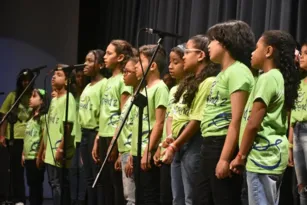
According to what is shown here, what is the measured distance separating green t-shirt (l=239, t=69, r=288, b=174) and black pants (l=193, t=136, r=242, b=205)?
0.17 m

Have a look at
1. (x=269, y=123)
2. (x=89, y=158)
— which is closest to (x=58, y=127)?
(x=89, y=158)

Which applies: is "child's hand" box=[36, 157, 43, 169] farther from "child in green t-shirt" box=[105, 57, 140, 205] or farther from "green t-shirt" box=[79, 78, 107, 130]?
"child in green t-shirt" box=[105, 57, 140, 205]

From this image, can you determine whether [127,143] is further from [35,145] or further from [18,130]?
[18,130]

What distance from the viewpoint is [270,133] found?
2703mm

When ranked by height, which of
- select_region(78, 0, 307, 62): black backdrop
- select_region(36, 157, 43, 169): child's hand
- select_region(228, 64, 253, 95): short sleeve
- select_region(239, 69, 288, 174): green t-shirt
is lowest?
select_region(36, 157, 43, 169): child's hand

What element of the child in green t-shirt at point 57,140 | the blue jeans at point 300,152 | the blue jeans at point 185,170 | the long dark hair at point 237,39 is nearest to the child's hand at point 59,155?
the child in green t-shirt at point 57,140

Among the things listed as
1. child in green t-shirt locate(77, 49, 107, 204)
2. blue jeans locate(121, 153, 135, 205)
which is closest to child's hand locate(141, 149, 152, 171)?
blue jeans locate(121, 153, 135, 205)

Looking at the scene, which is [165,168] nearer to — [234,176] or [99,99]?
[234,176]

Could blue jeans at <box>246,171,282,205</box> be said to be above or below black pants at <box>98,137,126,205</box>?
above

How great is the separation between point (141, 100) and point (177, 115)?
335 millimetres

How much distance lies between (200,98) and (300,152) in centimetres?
88

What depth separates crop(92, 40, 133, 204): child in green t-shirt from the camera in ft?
13.9

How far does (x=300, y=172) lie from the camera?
3688 millimetres

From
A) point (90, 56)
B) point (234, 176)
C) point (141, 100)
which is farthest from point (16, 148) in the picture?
point (234, 176)
